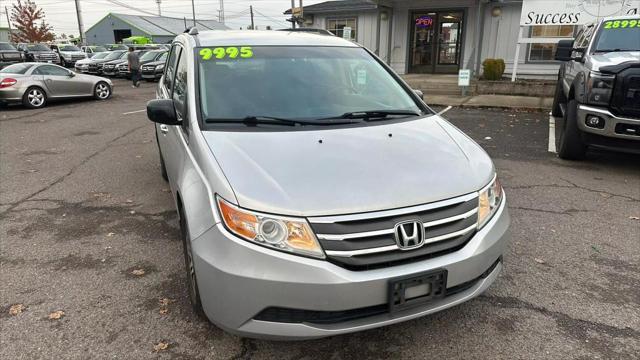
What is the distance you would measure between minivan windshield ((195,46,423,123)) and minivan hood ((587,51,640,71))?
3.63m

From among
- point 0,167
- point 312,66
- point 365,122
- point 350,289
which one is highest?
point 312,66

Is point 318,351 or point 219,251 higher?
Answer: point 219,251

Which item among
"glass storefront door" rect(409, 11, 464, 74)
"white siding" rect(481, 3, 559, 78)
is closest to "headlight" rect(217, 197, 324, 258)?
"white siding" rect(481, 3, 559, 78)

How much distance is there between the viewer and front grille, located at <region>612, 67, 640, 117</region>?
5.39 meters

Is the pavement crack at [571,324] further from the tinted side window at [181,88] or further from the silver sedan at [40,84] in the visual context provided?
the silver sedan at [40,84]

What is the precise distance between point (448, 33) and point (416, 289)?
53.1ft

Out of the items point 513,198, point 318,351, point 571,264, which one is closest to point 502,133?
point 513,198

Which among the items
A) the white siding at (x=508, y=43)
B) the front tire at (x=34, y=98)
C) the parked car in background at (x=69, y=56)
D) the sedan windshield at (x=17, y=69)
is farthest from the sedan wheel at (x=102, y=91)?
the parked car in background at (x=69, y=56)

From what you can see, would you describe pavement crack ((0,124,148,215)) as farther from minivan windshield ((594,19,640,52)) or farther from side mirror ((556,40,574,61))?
minivan windshield ((594,19,640,52))

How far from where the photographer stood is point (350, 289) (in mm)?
2084

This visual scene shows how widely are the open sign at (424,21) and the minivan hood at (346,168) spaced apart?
1508 cm

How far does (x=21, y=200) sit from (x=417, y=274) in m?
4.93

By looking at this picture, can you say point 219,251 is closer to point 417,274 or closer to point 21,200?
point 417,274

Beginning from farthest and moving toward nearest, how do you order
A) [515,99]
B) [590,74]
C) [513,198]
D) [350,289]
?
[515,99] → [590,74] → [513,198] → [350,289]
